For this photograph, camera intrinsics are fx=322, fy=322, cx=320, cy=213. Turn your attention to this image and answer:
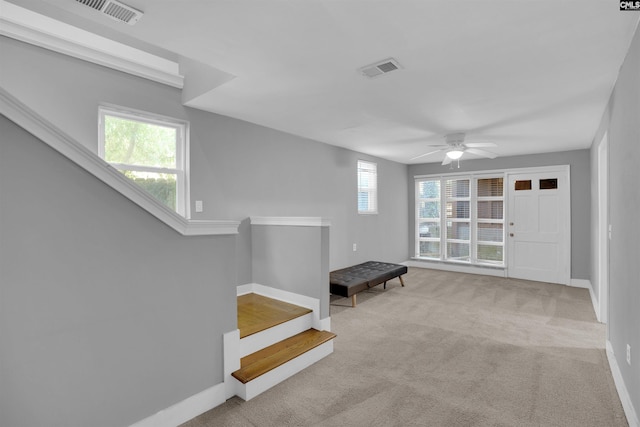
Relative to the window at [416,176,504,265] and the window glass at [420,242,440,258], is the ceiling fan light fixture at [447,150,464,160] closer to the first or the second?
the window at [416,176,504,265]

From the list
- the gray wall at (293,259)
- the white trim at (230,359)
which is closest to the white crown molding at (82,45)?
the gray wall at (293,259)

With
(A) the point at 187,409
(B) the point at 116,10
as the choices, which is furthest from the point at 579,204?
(B) the point at 116,10

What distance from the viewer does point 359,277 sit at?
15.8 feet

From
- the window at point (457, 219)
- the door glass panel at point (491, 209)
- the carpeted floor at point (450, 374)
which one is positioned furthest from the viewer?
the window at point (457, 219)

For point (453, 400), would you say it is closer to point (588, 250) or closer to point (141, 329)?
point (141, 329)

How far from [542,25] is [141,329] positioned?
10.1 ft

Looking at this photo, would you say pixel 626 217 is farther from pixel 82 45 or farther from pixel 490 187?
pixel 490 187

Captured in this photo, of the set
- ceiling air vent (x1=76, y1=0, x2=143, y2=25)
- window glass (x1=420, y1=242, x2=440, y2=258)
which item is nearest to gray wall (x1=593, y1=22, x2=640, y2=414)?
ceiling air vent (x1=76, y1=0, x2=143, y2=25)

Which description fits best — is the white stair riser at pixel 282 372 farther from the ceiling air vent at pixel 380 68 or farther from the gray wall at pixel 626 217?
the ceiling air vent at pixel 380 68

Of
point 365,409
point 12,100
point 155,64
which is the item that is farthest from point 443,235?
point 12,100

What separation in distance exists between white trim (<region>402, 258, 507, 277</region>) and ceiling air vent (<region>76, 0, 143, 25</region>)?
6.93 metres

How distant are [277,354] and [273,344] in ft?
0.68

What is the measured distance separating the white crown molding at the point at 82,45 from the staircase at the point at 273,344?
254 centimetres

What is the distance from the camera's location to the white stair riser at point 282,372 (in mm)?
2363
